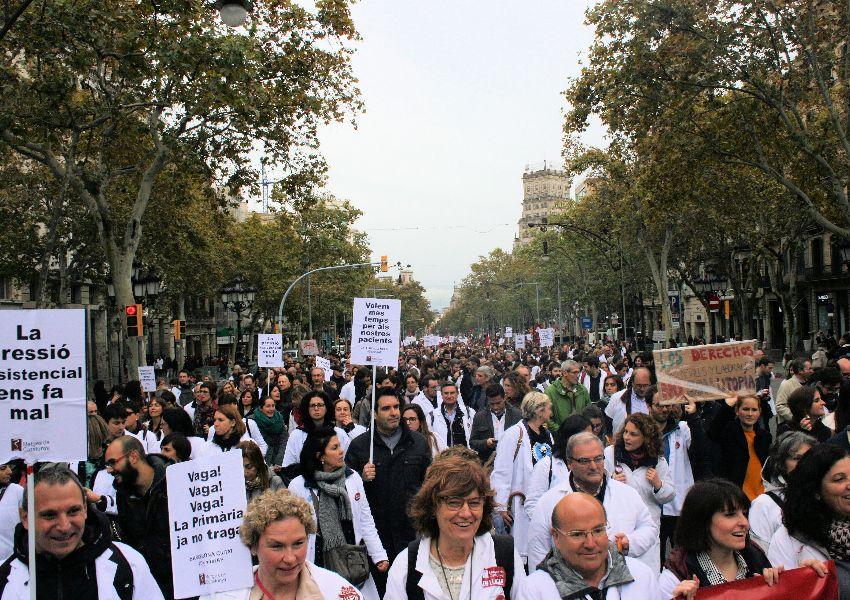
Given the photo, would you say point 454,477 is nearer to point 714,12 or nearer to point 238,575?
point 238,575

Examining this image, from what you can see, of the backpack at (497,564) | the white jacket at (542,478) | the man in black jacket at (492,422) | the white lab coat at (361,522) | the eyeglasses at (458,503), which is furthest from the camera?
the man in black jacket at (492,422)

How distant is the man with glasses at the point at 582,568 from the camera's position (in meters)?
3.48

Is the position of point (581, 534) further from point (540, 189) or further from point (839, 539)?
point (540, 189)

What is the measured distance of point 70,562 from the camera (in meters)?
3.86

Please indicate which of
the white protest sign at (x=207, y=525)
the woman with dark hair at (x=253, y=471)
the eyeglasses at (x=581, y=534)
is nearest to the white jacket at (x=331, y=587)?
the white protest sign at (x=207, y=525)

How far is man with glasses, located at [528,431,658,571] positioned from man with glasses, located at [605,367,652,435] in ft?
12.3

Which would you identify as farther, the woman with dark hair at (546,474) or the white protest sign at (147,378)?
the white protest sign at (147,378)

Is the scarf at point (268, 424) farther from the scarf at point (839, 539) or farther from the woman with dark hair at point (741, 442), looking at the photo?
the scarf at point (839, 539)

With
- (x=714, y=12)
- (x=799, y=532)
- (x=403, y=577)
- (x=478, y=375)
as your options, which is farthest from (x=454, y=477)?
(x=714, y=12)

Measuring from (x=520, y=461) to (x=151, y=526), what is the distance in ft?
8.96

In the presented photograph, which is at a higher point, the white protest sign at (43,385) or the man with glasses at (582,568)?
the white protest sign at (43,385)

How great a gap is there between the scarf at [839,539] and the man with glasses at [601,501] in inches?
45.6

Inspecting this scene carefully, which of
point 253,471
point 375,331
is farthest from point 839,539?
point 375,331

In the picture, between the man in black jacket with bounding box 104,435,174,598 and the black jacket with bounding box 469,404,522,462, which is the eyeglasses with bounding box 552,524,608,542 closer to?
the man in black jacket with bounding box 104,435,174,598
